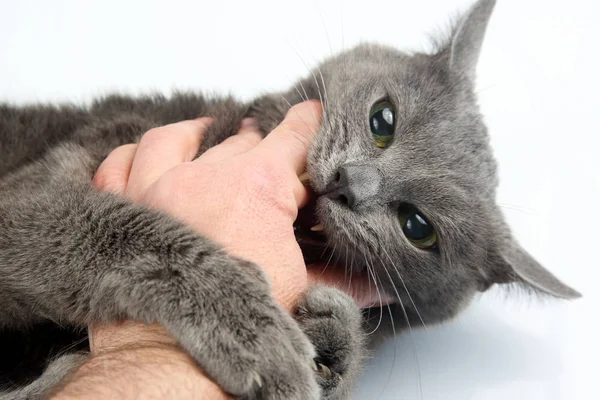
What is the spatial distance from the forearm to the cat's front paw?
2cm

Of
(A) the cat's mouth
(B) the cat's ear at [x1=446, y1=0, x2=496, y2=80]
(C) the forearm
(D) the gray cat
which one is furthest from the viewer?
(B) the cat's ear at [x1=446, y1=0, x2=496, y2=80]

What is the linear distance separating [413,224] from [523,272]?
327mm

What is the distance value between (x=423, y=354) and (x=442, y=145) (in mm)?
637

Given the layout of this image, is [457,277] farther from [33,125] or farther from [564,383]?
[33,125]

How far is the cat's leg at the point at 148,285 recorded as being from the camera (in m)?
0.98

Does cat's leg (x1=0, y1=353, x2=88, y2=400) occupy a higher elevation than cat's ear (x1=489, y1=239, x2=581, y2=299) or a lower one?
higher

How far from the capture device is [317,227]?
1.41m

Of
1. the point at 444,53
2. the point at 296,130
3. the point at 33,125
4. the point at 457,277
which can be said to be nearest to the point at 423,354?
the point at 457,277

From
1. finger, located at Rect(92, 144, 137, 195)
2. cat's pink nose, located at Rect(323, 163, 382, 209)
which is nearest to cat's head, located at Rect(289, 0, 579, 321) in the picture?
cat's pink nose, located at Rect(323, 163, 382, 209)

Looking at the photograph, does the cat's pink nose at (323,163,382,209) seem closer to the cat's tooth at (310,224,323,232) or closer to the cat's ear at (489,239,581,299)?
the cat's tooth at (310,224,323,232)

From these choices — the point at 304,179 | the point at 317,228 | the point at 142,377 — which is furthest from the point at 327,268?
the point at 142,377

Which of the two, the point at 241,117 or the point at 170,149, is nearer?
the point at 170,149

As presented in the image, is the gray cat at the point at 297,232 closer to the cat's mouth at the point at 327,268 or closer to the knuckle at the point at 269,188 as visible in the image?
the cat's mouth at the point at 327,268

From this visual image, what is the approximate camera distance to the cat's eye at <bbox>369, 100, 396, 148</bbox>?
1495 mm
